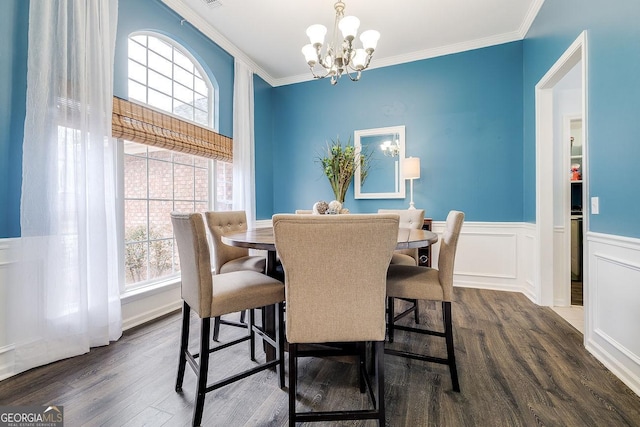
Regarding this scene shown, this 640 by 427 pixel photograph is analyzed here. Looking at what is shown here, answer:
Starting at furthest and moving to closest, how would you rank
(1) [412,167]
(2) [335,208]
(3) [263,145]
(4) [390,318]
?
(3) [263,145]
(1) [412,167]
(2) [335,208]
(4) [390,318]

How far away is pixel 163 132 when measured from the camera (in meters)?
2.59

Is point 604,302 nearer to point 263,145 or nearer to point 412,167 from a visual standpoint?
point 412,167

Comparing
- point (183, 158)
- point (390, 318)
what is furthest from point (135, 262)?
point (390, 318)

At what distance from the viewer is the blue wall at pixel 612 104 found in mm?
1529

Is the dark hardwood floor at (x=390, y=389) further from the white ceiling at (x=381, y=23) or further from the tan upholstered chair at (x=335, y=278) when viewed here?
the white ceiling at (x=381, y=23)

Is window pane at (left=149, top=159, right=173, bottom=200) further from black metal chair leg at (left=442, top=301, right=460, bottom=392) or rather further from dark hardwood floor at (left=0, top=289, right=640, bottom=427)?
black metal chair leg at (left=442, top=301, right=460, bottom=392)

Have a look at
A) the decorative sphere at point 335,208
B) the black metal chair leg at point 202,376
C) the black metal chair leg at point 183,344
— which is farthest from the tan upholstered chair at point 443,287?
the black metal chair leg at point 183,344

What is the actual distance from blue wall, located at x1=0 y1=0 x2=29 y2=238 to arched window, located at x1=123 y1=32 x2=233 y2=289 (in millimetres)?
731

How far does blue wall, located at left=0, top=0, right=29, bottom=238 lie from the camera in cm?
167

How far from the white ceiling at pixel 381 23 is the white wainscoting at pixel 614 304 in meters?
2.48

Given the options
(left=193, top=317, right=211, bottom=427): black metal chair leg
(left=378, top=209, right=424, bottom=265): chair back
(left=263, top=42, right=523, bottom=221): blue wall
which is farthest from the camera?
(left=263, top=42, right=523, bottom=221): blue wall

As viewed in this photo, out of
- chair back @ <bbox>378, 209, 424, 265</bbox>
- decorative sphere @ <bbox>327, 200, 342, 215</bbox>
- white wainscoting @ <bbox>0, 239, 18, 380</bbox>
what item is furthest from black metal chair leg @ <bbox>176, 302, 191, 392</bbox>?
chair back @ <bbox>378, 209, 424, 265</bbox>

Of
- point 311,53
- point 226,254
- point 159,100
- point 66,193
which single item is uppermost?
point 311,53

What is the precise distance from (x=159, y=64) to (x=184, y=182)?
1179 millimetres
